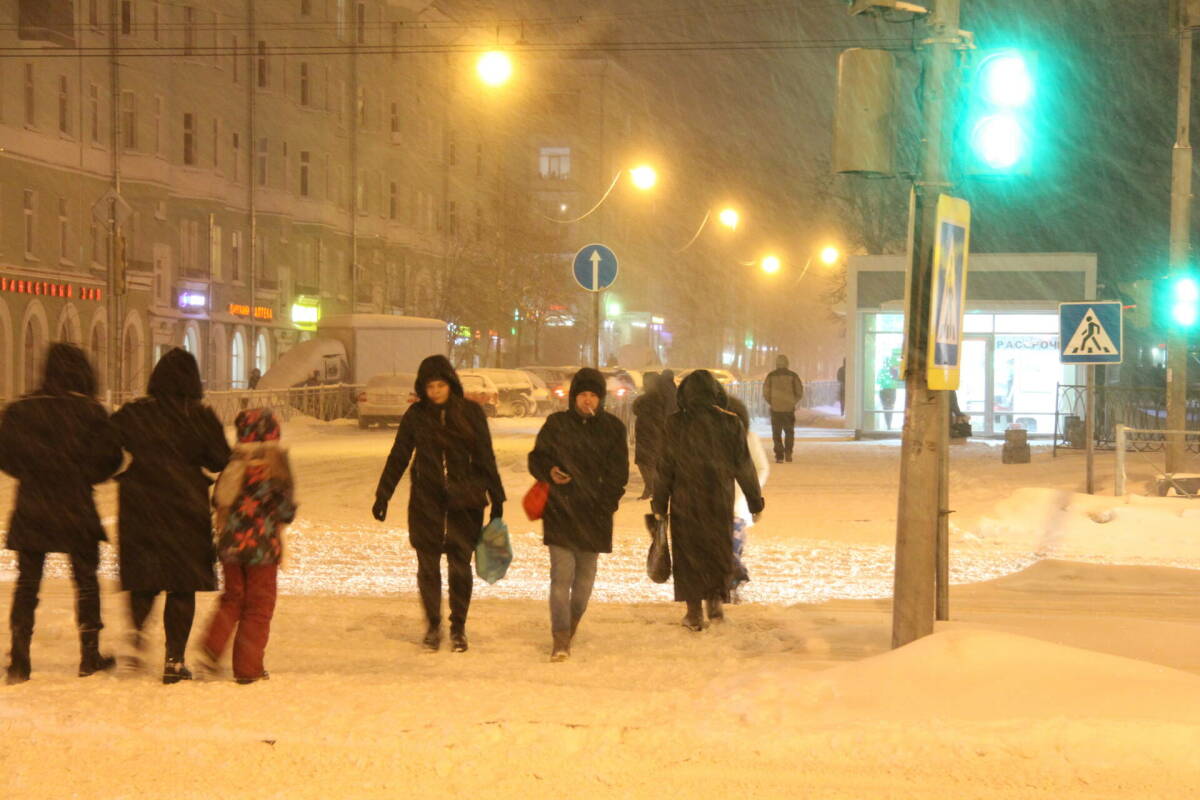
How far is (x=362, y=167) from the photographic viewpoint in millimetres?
62219

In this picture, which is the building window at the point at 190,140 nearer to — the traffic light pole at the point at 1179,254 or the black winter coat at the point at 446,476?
the traffic light pole at the point at 1179,254

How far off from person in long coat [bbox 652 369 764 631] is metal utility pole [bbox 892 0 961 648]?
1.48m

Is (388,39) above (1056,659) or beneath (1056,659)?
above

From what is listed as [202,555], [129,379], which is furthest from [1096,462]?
[129,379]

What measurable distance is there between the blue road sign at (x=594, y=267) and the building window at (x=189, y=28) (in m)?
33.5

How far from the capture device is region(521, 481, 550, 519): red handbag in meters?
8.57

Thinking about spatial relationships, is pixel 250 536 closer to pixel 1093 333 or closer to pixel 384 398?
pixel 1093 333

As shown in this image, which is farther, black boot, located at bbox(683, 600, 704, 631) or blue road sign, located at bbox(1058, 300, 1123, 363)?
blue road sign, located at bbox(1058, 300, 1123, 363)

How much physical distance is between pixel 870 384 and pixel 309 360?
54.5ft

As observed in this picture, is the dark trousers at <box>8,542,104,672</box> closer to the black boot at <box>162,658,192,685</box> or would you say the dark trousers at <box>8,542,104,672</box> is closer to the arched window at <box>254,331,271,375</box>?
the black boot at <box>162,658,192,685</box>

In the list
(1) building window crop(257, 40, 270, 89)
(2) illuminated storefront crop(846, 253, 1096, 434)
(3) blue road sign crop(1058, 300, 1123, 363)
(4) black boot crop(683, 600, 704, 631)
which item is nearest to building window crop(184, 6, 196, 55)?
(1) building window crop(257, 40, 270, 89)

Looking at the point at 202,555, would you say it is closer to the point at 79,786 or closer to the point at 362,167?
the point at 79,786

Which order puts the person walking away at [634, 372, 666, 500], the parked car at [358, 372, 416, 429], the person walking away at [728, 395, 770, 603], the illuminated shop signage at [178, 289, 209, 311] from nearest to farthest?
the person walking away at [728, 395, 770, 603]
the person walking away at [634, 372, 666, 500]
the parked car at [358, 372, 416, 429]
the illuminated shop signage at [178, 289, 209, 311]

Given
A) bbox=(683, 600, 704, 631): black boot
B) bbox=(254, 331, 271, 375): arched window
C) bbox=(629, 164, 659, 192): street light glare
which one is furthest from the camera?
bbox=(254, 331, 271, 375): arched window
